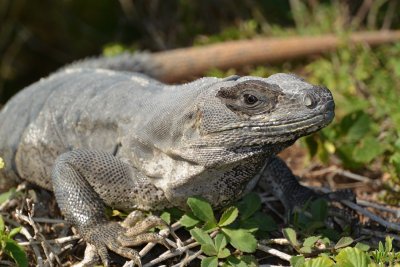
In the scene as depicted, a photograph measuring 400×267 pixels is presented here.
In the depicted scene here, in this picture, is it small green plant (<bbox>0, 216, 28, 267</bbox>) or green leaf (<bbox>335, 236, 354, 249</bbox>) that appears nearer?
small green plant (<bbox>0, 216, 28, 267</bbox>)

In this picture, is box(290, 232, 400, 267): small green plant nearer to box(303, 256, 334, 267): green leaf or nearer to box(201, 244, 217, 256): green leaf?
box(303, 256, 334, 267): green leaf

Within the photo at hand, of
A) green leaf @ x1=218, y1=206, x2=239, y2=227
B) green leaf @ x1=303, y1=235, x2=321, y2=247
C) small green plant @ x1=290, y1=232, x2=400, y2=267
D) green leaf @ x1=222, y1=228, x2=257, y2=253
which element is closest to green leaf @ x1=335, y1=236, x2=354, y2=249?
small green plant @ x1=290, y1=232, x2=400, y2=267

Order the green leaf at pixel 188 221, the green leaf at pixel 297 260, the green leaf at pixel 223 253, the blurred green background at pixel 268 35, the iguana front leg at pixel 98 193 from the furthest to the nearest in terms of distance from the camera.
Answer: the blurred green background at pixel 268 35 < the iguana front leg at pixel 98 193 < the green leaf at pixel 188 221 < the green leaf at pixel 223 253 < the green leaf at pixel 297 260

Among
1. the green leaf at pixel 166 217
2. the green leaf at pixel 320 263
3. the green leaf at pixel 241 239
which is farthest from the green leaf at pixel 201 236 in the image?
the green leaf at pixel 320 263

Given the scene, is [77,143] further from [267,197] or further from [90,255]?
[267,197]

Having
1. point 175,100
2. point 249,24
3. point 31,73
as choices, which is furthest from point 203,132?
point 31,73

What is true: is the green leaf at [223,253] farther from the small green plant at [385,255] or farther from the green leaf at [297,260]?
the small green plant at [385,255]

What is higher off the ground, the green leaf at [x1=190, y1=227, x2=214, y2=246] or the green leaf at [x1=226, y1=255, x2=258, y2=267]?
the green leaf at [x1=190, y1=227, x2=214, y2=246]
